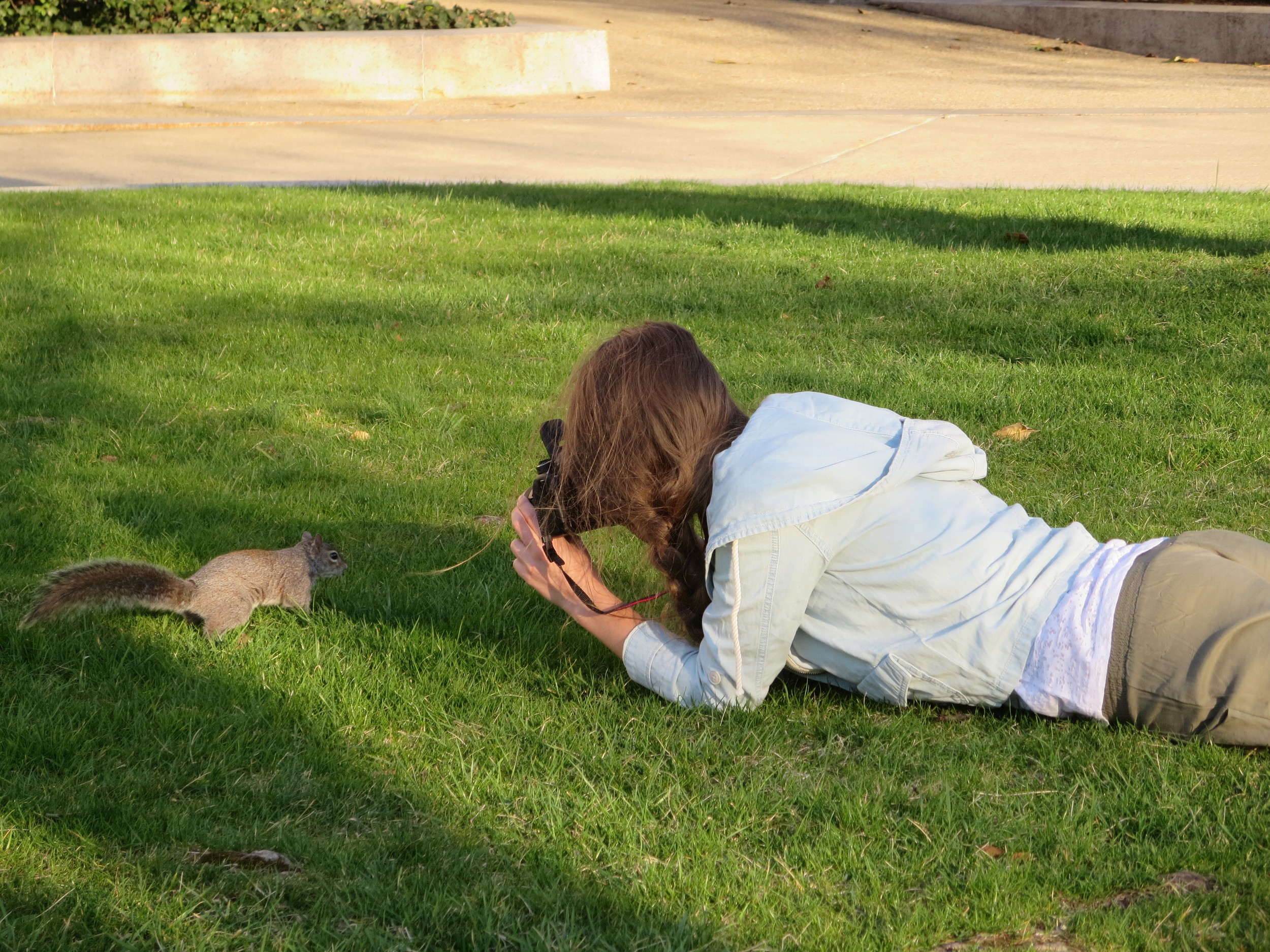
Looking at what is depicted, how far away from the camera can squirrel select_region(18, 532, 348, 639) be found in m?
3.08

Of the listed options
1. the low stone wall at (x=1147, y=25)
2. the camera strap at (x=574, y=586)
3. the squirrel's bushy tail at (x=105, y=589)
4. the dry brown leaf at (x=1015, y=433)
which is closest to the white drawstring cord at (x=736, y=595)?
the camera strap at (x=574, y=586)

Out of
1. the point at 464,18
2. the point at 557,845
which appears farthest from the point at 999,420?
the point at 464,18

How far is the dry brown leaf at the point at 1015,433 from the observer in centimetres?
462

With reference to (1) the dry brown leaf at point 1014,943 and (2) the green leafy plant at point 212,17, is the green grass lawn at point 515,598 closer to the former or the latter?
(1) the dry brown leaf at point 1014,943

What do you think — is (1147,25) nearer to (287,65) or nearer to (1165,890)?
(287,65)

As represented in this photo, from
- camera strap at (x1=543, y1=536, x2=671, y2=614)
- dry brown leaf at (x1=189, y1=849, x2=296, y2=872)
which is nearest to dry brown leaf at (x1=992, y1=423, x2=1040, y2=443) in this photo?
camera strap at (x1=543, y1=536, x2=671, y2=614)

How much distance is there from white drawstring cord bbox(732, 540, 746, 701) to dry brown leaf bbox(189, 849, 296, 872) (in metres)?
0.94

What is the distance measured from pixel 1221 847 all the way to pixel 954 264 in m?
4.72

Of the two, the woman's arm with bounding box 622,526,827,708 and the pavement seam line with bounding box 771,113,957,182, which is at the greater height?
the pavement seam line with bounding box 771,113,957,182

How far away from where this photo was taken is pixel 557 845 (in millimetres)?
2402

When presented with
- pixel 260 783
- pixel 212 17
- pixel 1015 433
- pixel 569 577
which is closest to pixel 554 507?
pixel 569 577

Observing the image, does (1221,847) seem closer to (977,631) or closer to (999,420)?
(977,631)

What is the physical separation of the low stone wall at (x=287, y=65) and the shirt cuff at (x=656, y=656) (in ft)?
37.2

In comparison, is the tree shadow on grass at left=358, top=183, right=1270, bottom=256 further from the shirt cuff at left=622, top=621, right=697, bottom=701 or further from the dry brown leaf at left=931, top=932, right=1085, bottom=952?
the dry brown leaf at left=931, top=932, right=1085, bottom=952
